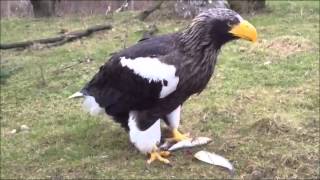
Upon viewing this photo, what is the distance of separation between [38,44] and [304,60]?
404cm

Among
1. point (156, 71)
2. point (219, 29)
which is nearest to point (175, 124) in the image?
point (156, 71)

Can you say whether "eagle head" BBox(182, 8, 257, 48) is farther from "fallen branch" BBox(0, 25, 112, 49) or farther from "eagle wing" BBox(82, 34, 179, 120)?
"fallen branch" BBox(0, 25, 112, 49)

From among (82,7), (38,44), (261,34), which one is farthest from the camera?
(82,7)

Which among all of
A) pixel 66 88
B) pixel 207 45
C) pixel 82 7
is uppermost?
pixel 207 45

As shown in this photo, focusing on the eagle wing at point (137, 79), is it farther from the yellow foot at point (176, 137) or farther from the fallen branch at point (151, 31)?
the fallen branch at point (151, 31)

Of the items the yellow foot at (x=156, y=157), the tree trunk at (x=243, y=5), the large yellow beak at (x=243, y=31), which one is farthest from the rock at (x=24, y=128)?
the tree trunk at (x=243, y=5)

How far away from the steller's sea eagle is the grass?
37 centimetres

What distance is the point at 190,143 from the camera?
5.85m

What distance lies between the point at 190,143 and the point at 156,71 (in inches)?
35.8

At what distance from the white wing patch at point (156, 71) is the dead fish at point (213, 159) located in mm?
687

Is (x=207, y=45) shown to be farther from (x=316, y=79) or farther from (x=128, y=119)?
(x=316, y=79)

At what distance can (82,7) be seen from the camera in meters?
14.7

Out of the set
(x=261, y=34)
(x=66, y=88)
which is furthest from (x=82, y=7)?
(x=66, y=88)

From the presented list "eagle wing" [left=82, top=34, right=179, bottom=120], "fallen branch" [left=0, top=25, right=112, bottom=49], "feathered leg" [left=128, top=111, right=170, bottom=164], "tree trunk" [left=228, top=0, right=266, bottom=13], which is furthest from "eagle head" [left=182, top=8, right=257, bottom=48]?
"tree trunk" [left=228, top=0, right=266, bottom=13]
